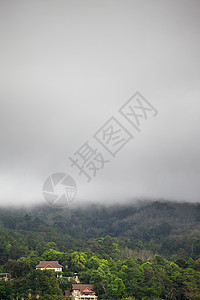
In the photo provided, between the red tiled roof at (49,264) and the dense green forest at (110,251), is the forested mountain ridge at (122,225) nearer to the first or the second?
the dense green forest at (110,251)

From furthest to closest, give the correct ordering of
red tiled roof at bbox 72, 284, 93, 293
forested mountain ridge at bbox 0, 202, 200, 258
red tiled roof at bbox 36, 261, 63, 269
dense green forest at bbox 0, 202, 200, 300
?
forested mountain ridge at bbox 0, 202, 200, 258 → red tiled roof at bbox 36, 261, 63, 269 → dense green forest at bbox 0, 202, 200, 300 → red tiled roof at bbox 72, 284, 93, 293

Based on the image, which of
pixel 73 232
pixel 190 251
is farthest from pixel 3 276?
pixel 73 232

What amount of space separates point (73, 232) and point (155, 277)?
53894 millimetres

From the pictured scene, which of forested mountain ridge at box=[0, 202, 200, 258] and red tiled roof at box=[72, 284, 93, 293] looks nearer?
red tiled roof at box=[72, 284, 93, 293]

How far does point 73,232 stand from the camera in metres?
92.6

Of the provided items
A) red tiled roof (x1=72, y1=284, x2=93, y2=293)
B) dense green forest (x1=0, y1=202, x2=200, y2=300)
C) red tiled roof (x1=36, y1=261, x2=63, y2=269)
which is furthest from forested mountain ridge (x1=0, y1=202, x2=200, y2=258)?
red tiled roof (x1=72, y1=284, x2=93, y2=293)

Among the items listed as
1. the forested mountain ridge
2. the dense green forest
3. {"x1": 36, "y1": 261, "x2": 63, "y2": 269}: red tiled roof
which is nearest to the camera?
the dense green forest

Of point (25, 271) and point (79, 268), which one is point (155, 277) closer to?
point (79, 268)

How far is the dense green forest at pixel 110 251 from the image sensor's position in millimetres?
37750

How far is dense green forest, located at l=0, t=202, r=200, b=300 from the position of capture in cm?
3775

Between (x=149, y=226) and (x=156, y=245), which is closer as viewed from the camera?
(x=156, y=245)

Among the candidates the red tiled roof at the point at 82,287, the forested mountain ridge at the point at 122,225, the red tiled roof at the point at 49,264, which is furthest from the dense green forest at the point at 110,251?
the red tiled roof at the point at 49,264

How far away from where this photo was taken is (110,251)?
60.9 metres

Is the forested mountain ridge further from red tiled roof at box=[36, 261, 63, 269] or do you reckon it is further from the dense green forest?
red tiled roof at box=[36, 261, 63, 269]
